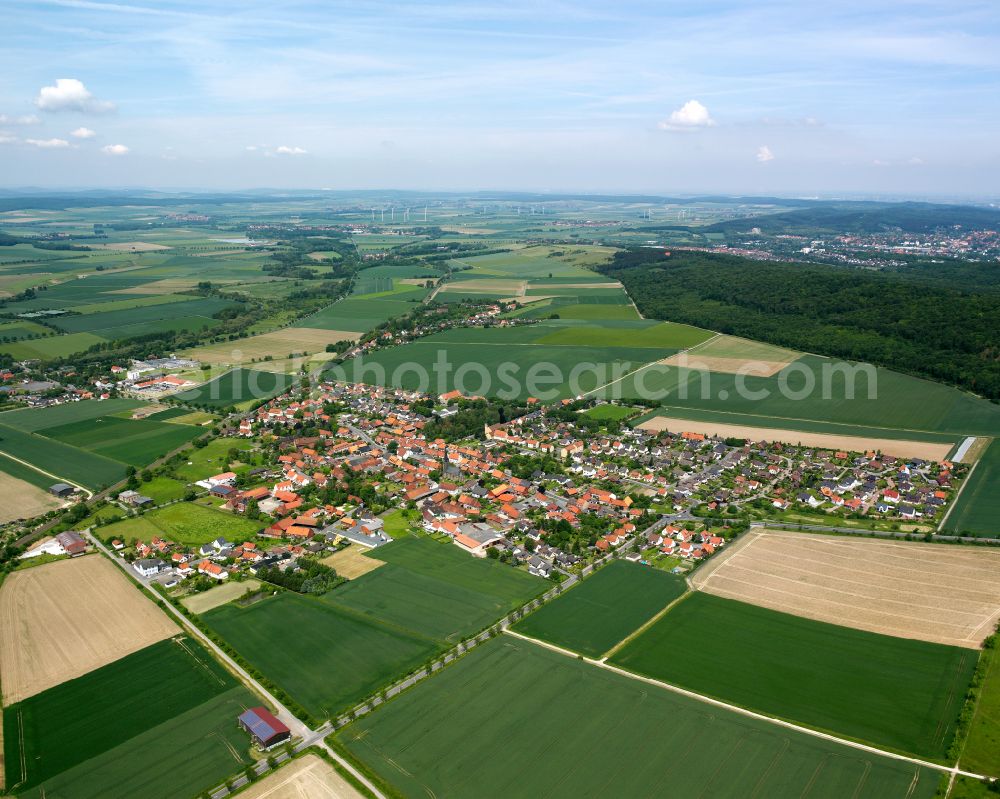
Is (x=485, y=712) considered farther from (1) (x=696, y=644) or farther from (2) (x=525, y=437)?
(2) (x=525, y=437)

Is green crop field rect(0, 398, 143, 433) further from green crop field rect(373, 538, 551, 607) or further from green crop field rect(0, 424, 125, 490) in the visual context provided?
green crop field rect(373, 538, 551, 607)

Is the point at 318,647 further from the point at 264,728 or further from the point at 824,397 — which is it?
the point at 824,397

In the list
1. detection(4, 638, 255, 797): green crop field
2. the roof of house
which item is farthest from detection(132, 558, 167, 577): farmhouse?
the roof of house

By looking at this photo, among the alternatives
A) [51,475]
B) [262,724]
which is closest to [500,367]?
[51,475]

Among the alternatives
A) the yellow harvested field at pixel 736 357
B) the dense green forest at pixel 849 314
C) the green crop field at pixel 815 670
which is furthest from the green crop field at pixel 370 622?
the dense green forest at pixel 849 314

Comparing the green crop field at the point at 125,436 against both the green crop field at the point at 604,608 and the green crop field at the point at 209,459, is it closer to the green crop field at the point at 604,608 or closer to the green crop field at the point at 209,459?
the green crop field at the point at 209,459

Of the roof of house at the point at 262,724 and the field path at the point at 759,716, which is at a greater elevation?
the field path at the point at 759,716
